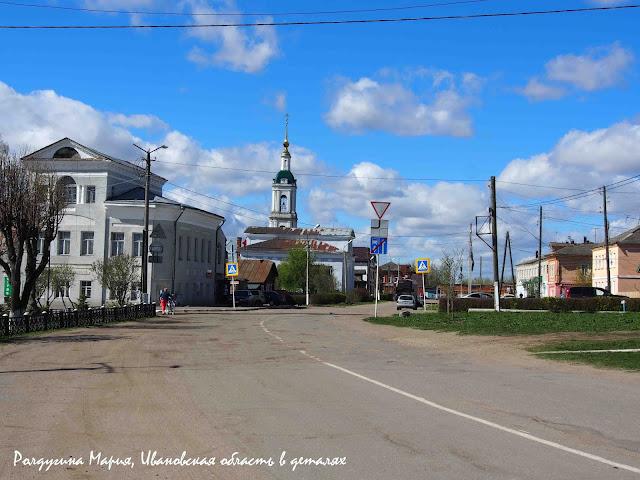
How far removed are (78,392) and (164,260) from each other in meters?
47.5

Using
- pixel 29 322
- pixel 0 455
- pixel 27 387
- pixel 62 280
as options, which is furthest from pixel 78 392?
pixel 62 280

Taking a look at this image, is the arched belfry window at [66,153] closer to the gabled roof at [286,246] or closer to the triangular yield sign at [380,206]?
the triangular yield sign at [380,206]

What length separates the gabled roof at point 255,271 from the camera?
261 ft

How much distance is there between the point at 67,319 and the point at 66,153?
34.4 m

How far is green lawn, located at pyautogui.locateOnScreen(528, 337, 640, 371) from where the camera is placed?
625 inches

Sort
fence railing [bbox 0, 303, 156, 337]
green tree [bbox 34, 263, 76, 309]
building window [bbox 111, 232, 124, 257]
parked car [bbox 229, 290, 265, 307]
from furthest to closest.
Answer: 1. parked car [bbox 229, 290, 265, 307]
2. building window [bbox 111, 232, 124, 257]
3. green tree [bbox 34, 263, 76, 309]
4. fence railing [bbox 0, 303, 156, 337]

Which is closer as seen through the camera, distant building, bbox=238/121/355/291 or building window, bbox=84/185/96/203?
building window, bbox=84/185/96/203

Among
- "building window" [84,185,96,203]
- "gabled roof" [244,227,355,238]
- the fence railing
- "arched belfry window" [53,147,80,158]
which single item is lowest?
the fence railing

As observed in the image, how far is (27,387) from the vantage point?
11711 mm

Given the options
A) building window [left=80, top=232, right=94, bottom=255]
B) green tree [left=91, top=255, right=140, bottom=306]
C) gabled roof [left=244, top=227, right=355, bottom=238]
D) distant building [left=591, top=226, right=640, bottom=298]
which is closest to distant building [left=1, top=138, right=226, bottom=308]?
building window [left=80, top=232, right=94, bottom=255]

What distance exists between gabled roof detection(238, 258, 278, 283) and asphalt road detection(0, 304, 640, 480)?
62168 mm

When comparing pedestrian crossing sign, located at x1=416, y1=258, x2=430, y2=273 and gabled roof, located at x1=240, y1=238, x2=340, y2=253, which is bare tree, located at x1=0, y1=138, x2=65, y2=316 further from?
gabled roof, located at x1=240, y1=238, x2=340, y2=253

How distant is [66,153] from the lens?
57.4 m

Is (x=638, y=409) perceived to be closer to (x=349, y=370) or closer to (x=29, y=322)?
(x=349, y=370)
